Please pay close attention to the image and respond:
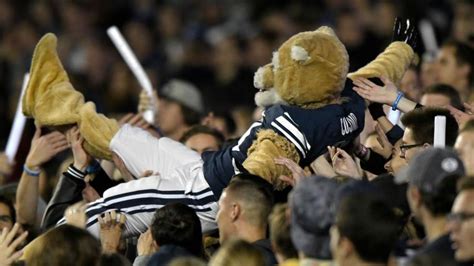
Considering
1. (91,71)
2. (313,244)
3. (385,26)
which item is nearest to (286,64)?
(313,244)

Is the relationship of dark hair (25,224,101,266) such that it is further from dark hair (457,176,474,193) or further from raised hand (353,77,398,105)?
raised hand (353,77,398,105)

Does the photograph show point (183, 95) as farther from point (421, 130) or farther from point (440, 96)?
point (421, 130)

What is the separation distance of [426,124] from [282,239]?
4.56 ft

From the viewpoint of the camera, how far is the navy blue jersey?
7375 millimetres

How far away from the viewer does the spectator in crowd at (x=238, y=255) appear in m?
5.85

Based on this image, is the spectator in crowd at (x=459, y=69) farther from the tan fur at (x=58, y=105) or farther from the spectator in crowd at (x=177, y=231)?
the spectator in crowd at (x=177, y=231)

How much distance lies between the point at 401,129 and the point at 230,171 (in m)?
1.18

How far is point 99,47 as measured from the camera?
15.4 meters

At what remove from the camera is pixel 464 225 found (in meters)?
5.54

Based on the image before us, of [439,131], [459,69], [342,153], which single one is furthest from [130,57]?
[439,131]

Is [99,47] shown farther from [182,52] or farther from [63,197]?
[63,197]

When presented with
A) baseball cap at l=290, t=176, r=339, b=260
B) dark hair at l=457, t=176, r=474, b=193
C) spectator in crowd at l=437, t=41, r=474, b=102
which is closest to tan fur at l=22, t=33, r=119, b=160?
baseball cap at l=290, t=176, r=339, b=260

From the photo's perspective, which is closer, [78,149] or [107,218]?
[107,218]

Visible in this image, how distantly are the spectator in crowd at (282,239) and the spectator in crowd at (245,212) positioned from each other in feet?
1.69
